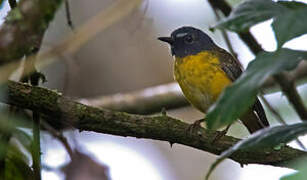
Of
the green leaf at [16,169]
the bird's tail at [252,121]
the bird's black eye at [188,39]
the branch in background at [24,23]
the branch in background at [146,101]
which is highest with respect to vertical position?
the bird's black eye at [188,39]

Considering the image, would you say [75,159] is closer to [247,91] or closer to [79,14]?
[247,91]

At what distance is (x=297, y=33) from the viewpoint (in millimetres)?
1653

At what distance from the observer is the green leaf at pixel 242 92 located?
1.62 metres

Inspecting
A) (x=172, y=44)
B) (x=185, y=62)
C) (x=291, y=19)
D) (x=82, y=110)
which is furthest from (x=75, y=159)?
(x=172, y=44)

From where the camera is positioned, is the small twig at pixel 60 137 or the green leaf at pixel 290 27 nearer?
the green leaf at pixel 290 27

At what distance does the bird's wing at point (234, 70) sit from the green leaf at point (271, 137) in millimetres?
2309

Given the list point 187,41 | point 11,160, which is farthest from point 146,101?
point 11,160

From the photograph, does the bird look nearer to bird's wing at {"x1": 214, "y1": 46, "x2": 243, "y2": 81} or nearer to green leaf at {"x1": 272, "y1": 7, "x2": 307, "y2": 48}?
bird's wing at {"x1": 214, "y1": 46, "x2": 243, "y2": 81}

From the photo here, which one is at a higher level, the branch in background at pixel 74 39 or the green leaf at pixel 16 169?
the branch in background at pixel 74 39

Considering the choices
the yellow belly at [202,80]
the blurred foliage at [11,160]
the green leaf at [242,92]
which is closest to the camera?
the green leaf at [242,92]

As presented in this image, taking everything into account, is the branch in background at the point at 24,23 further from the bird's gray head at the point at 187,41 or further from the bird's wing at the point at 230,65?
the bird's gray head at the point at 187,41

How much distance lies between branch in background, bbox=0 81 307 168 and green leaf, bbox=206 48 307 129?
109 centimetres

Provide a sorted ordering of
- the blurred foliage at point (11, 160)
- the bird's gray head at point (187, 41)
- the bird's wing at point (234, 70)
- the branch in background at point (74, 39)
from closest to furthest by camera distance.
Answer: the branch in background at point (74, 39) → the blurred foliage at point (11, 160) → the bird's wing at point (234, 70) → the bird's gray head at point (187, 41)

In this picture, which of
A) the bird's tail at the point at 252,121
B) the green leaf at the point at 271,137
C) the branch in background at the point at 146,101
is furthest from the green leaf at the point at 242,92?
the branch in background at the point at 146,101
